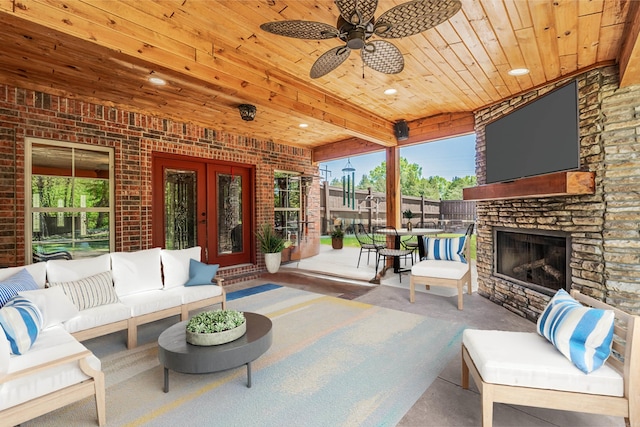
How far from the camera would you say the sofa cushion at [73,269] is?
2.76 m

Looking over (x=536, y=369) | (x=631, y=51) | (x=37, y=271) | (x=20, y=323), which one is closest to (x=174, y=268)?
(x=37, y=271)

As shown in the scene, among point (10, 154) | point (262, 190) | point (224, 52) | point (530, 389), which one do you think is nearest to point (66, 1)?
point (224, 52)

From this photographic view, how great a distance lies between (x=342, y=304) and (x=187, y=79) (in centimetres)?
318

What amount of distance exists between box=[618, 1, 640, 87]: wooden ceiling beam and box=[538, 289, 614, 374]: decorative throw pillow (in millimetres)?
1876

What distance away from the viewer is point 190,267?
3635 millimetres

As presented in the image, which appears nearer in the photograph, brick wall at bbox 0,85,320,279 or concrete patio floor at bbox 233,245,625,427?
concrete patio floor at bbox 233,245,625,427

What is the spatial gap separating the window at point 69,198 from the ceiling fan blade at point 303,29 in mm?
3493

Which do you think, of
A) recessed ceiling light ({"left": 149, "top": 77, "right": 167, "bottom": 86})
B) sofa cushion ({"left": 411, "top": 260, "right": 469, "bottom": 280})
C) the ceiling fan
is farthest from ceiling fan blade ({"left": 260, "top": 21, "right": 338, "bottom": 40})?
sofa cushion ({"left": 411, "top": 260, "right": 469, "bottom": 280})

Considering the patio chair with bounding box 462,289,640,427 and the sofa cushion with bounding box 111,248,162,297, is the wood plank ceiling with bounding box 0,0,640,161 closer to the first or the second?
the sofa cushion with bounding box 111,248,162,297

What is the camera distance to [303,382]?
7.28 ft

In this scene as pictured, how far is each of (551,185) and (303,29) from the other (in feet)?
8.61

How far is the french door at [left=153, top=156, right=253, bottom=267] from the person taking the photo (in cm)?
505

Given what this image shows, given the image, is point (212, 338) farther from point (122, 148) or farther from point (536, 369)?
point (122, 148)

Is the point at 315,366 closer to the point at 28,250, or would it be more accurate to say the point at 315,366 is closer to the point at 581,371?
the point at 581,371
